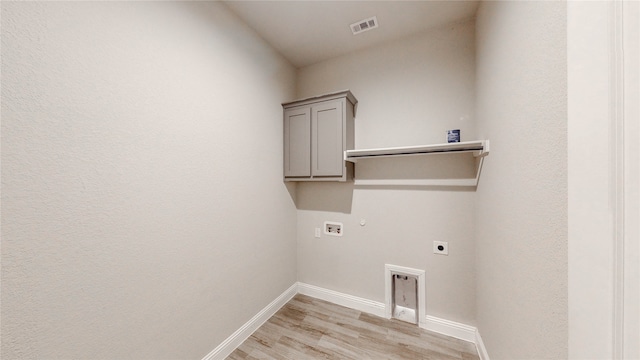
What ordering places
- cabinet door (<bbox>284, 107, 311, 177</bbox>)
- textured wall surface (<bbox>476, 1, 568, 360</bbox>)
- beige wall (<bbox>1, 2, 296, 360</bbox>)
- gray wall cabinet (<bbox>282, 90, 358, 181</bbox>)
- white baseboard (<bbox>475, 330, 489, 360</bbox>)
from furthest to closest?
1. cabinet door (<bbox>284, 107, 311, 177</bbox>)
2. gray wall cabinet (<bbox>282, 90, 358, 181</bbox>)
3. white baseboard (<bbox>475, 330, 489, 360</bbox>)
4. beige wall (<bbox>1, 2, 296, 360</bbox>)
5. textured wall surface (<bbox>476, 1, 568, 360</bbox>)

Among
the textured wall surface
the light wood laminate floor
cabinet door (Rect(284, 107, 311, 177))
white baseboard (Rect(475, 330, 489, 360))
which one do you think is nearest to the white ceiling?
the textured wall surface

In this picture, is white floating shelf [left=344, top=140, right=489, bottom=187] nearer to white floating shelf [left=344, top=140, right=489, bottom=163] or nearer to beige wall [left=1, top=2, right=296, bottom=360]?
white floating shelf [left=344, top=140, right=489, bottom=163]

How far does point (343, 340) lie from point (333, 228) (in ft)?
3.30

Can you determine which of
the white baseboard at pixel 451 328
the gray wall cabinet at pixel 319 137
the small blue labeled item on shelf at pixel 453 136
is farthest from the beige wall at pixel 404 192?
the gray wall cabinet at pixel 319 137

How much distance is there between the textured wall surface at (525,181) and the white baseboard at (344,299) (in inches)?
35.1

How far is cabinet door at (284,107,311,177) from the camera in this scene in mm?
2182

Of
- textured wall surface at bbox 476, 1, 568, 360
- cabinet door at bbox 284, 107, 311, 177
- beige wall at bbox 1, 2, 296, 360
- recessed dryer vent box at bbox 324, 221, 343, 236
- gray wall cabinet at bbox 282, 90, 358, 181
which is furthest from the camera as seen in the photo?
recessed dryer vent box at bbox 324, 221, 343, 236

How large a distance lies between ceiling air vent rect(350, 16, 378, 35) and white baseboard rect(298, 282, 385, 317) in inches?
104

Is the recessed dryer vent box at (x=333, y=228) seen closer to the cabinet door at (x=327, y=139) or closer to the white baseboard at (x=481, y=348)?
the cabinet door at (x=327, y=139)

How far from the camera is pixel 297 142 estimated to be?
2.24m

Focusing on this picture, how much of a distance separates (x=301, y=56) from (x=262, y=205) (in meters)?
1.72

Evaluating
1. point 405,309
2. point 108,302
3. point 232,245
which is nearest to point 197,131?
point 232,245

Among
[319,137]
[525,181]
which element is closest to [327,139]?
[319,137]

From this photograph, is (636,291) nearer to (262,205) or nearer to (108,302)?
(108,302)
